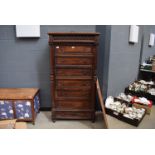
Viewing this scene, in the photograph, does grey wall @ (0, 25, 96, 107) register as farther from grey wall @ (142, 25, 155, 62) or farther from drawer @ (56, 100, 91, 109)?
grey wall @ (142, 25, 155, 62)

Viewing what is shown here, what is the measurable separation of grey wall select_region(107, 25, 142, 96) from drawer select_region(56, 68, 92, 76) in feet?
1.90

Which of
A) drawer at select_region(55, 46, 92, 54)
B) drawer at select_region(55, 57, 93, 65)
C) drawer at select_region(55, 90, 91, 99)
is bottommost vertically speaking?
drawer at select_region(55, 90, 91, 99)

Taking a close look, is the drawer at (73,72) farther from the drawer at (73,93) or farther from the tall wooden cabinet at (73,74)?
the drawer at (73,93)

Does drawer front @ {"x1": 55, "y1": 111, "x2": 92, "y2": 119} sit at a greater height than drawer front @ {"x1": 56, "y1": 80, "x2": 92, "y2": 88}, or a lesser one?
lesser

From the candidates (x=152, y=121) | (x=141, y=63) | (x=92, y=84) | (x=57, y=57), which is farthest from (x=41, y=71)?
(x=141, y=63)

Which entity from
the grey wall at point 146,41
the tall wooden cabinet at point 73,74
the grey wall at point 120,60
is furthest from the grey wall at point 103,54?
the grey wall at point 146,41

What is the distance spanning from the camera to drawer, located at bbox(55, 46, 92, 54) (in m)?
2.03

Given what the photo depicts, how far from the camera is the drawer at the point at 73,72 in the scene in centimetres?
212

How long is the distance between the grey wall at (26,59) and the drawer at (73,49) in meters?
0.55

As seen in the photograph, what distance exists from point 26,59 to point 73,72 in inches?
40.0

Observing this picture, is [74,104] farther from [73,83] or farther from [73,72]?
[73,72]

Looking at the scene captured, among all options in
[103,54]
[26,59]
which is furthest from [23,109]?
[103,54]

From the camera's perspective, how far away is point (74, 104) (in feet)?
7.43

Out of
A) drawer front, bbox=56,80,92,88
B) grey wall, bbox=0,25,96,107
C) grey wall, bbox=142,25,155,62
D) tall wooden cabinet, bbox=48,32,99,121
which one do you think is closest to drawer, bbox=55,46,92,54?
tall wooden cabinet, bbox=48,32,99,121
